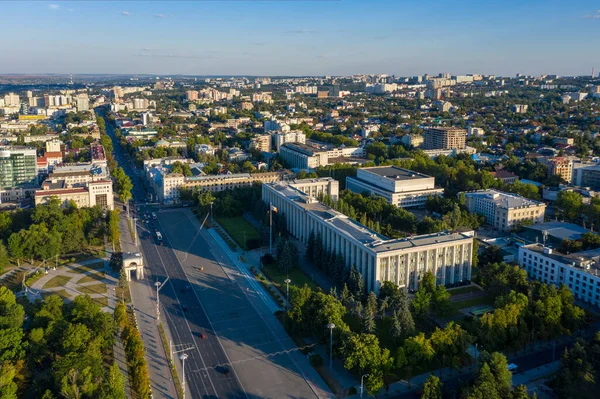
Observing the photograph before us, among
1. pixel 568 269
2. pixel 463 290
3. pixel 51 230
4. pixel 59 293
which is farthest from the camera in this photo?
pixel 51 230

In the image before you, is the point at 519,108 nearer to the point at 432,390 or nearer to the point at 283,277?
the point at 283,277

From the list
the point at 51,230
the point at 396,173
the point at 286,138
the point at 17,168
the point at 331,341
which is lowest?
the point at 331,341

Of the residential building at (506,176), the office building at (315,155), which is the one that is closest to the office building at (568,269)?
the residential building at (506,176)

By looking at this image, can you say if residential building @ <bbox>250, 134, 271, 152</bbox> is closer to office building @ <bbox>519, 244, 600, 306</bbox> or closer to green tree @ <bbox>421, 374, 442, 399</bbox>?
office building @ <bbox>519, 244, 600, 306</bbox>

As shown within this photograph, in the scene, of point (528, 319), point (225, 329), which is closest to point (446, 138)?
point (528, 319)

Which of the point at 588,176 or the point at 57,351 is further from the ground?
the point at 588,176

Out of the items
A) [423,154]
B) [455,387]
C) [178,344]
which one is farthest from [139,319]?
[423,154]
